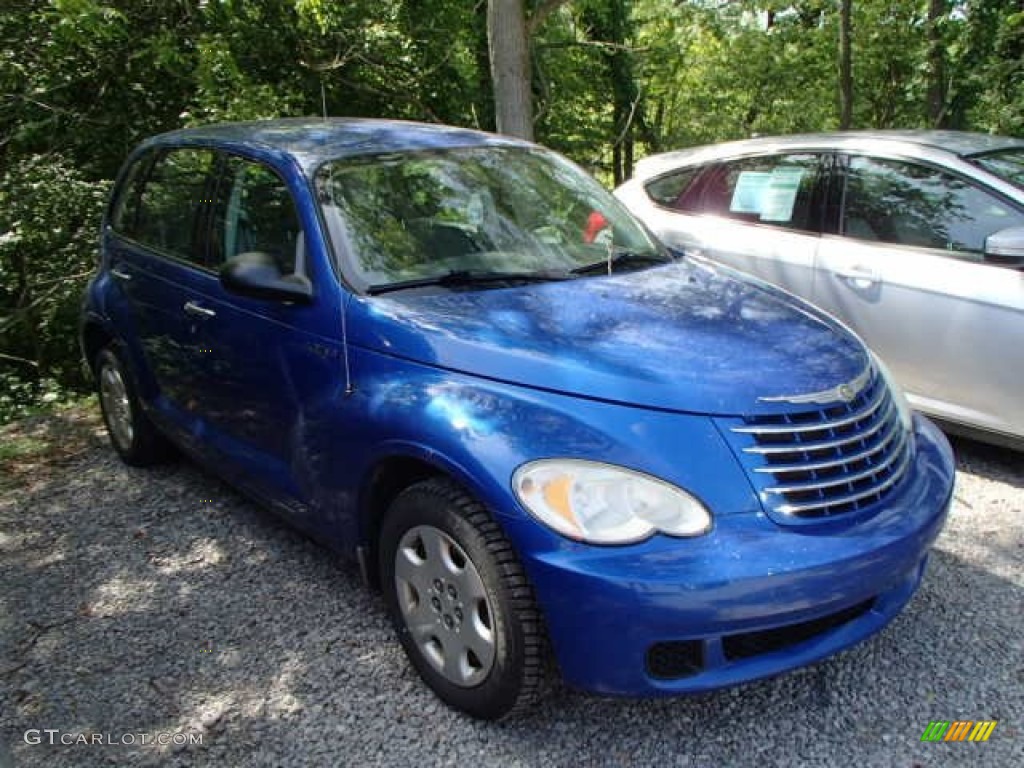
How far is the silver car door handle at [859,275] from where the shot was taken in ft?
14.7

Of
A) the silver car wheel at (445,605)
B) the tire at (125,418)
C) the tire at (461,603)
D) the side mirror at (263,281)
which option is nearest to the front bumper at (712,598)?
the tire at (461,603)

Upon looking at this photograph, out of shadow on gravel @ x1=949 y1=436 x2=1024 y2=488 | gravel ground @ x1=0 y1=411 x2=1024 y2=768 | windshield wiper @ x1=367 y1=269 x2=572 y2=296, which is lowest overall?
shadow on gravel @ x1=949 y1=436 x2=1024 y2=488

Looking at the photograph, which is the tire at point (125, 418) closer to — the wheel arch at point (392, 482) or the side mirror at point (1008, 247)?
the wheel arch at point (392, 482)

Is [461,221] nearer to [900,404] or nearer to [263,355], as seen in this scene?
[263,355]

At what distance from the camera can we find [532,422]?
7.79 ft

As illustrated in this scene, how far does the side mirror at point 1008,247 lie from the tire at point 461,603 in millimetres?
2872

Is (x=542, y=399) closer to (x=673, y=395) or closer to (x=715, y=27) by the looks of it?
(x=673, y=395)

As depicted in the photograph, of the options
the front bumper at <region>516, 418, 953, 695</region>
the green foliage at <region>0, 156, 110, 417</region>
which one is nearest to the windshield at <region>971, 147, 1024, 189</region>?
the front bumper at <region>516, 418, 953, 695</region>

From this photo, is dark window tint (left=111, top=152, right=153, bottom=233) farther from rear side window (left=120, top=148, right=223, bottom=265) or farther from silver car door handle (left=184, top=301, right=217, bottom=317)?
silver car door handle (left=184, top=301, right=217, bottom=317)

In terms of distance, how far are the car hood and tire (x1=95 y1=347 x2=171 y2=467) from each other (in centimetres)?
228

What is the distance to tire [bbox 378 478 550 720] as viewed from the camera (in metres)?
2.35

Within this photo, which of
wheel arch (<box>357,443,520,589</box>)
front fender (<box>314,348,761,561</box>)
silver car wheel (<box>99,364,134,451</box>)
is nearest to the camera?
front fender (<box>314,348,761,561</box>)

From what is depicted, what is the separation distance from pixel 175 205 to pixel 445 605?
8.18ft

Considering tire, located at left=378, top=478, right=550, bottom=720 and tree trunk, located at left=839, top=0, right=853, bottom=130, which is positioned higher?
tree trunk, located at left=839, top=0, right=853, bottom=130
